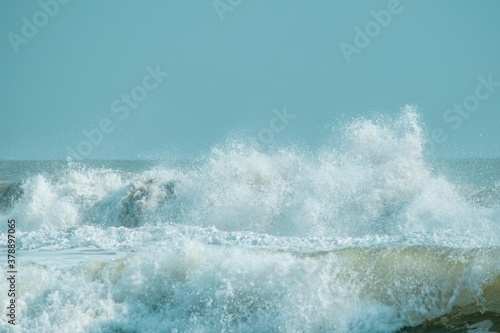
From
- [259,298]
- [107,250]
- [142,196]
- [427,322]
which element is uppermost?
[142,196]

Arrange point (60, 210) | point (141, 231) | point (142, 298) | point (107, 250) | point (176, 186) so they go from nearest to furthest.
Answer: point (142, 298) → point (107, 250) → point (141, 231) → point (176, 186) → point (60, 210)

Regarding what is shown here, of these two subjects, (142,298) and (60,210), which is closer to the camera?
(142,298)

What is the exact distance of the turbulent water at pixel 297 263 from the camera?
6.76 metres

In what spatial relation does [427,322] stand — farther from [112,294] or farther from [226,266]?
→ [112,294]

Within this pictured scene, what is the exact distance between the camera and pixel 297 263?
7.20m

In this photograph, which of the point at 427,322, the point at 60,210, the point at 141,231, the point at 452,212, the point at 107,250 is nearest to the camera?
the point at 427,322

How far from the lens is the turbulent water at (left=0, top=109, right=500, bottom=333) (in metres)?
6.76

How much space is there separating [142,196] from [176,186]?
1.02m

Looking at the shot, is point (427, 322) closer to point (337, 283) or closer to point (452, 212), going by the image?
point (337, 283)

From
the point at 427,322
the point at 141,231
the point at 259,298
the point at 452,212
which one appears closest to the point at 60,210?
the point at 141,231

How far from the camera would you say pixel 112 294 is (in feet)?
23.8

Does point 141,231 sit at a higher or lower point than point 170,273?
higher

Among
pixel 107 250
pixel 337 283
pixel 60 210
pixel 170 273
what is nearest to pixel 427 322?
pixel 337 283

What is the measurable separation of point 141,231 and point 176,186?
557cm
